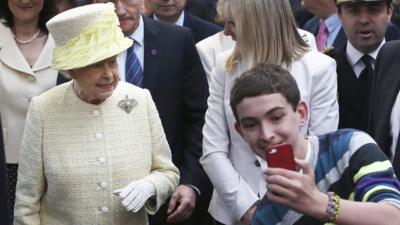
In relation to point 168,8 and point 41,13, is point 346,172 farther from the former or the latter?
point 168,8

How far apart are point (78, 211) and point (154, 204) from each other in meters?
0.36

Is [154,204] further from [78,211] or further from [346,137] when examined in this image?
[346,137]

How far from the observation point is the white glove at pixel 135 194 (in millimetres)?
4273

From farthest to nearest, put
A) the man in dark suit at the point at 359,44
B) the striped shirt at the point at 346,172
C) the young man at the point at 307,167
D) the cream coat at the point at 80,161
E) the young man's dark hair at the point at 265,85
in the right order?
the man in dark suit at the point at 359,44, the cream coat at the point at 80,161, the young man's dark hair at the point at 265,85, the striped shirt at the point at 346,172, the young man at the point at 307,167

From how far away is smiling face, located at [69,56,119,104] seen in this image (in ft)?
14.1

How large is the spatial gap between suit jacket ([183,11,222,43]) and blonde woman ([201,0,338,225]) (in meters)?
2.32

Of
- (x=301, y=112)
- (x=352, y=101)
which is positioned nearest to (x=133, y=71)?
(x=352, y=101)

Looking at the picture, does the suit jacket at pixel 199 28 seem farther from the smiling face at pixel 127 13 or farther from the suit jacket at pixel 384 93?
the suit jacket at pixel 384 93

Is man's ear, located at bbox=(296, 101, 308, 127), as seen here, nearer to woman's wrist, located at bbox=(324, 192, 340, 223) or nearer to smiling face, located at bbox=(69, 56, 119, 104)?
woman's wrist, located at bbox=(324, 192, 340, 223)

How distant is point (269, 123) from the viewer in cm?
327

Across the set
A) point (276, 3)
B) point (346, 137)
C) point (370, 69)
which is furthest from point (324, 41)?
point (346, 137)

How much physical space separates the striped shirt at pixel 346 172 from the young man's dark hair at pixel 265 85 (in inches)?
7.4

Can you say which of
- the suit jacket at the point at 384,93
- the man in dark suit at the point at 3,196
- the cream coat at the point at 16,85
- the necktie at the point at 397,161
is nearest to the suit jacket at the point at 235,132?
the suit jacket at the point at 384,93

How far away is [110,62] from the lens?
435 cm
